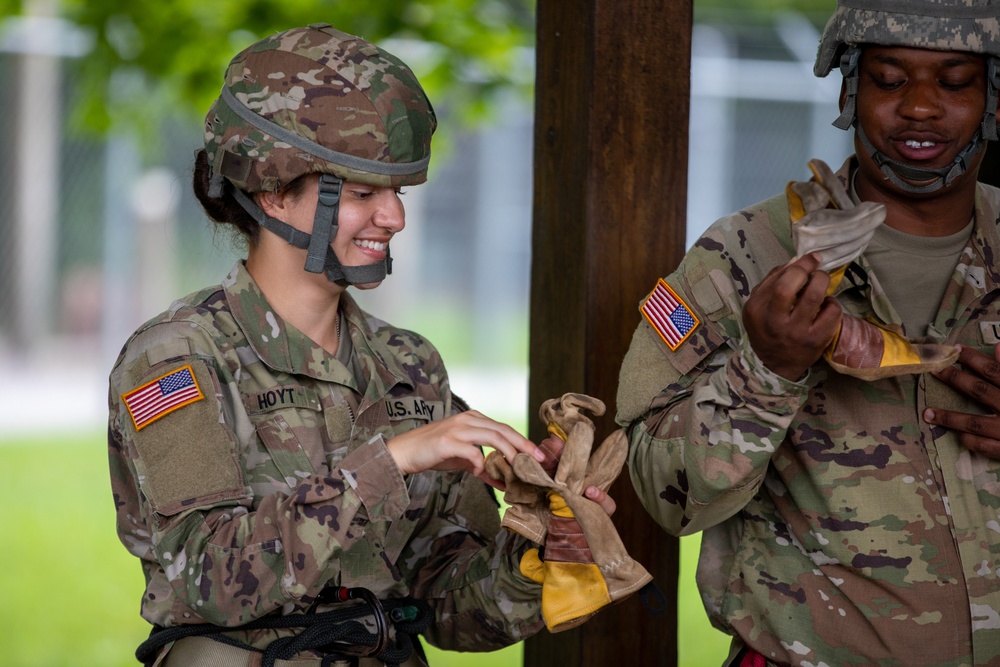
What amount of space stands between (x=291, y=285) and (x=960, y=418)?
130cm

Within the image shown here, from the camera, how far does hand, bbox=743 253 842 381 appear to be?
194cm

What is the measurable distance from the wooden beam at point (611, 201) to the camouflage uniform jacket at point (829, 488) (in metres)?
0.27

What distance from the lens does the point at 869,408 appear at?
2273 millimetres

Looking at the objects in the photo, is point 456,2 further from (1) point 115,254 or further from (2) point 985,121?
(1) point 115,254

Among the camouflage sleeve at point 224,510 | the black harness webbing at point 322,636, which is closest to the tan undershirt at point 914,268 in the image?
the camouflage sleeve at point 224,510

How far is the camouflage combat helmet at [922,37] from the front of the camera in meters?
2.25

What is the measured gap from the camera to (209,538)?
6.82 ft

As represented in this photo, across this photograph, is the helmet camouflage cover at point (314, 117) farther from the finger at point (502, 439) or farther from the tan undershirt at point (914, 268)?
the tan undershirt at point (914, 268)

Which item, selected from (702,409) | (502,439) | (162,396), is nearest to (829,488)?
(702,409)

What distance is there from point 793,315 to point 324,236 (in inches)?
35.3

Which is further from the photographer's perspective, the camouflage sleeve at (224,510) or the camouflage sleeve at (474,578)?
the camouflage sleeve at (474,578)

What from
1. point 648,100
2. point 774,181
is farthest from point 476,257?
point 648,100

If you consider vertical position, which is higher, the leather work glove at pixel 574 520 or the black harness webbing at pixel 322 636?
the leather work glove at pixel 574 520

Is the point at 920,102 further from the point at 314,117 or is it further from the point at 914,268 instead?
the point at 314,117
